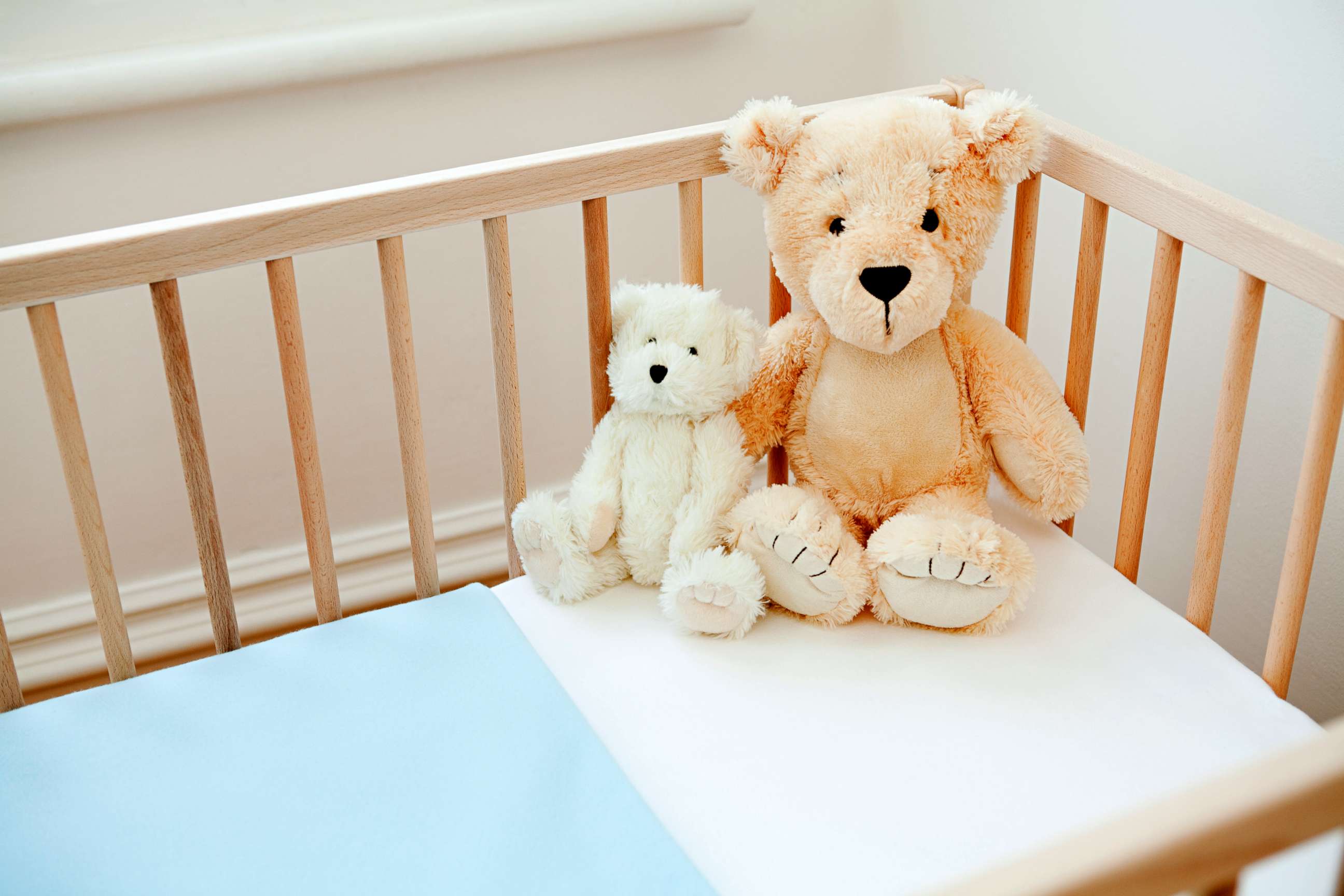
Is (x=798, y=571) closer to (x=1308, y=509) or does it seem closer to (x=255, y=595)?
(x=1308, y=509)

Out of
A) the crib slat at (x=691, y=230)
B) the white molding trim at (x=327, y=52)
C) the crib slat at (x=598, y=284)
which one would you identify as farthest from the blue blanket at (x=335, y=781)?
the white molding trim at (x=327, y=52)

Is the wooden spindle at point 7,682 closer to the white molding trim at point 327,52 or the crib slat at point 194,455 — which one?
the crib slat at point 194,455

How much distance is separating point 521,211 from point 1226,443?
1.95ft

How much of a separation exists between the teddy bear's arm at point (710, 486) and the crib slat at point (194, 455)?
381mm

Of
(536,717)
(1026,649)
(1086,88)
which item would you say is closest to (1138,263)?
(1086,88)

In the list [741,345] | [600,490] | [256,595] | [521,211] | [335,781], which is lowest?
[256,595]

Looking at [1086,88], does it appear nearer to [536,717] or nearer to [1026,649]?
[1026,649]

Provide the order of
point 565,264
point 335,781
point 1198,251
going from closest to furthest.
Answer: point 335,781, point 1198,251, point 565,264

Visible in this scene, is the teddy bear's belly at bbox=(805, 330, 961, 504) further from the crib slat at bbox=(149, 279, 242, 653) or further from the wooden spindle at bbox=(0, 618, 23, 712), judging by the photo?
the wooden spindle at bbox=(0, 618, 23, 712)

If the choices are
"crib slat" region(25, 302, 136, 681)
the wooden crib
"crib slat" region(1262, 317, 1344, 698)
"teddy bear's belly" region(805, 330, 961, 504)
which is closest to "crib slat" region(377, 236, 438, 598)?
the wooden crib

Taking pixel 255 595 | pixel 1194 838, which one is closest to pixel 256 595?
pixel 255 595

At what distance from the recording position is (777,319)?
1200 millimetres

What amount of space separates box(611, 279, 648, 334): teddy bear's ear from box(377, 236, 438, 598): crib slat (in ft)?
0.58

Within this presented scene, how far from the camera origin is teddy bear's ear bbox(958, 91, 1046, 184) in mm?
989
